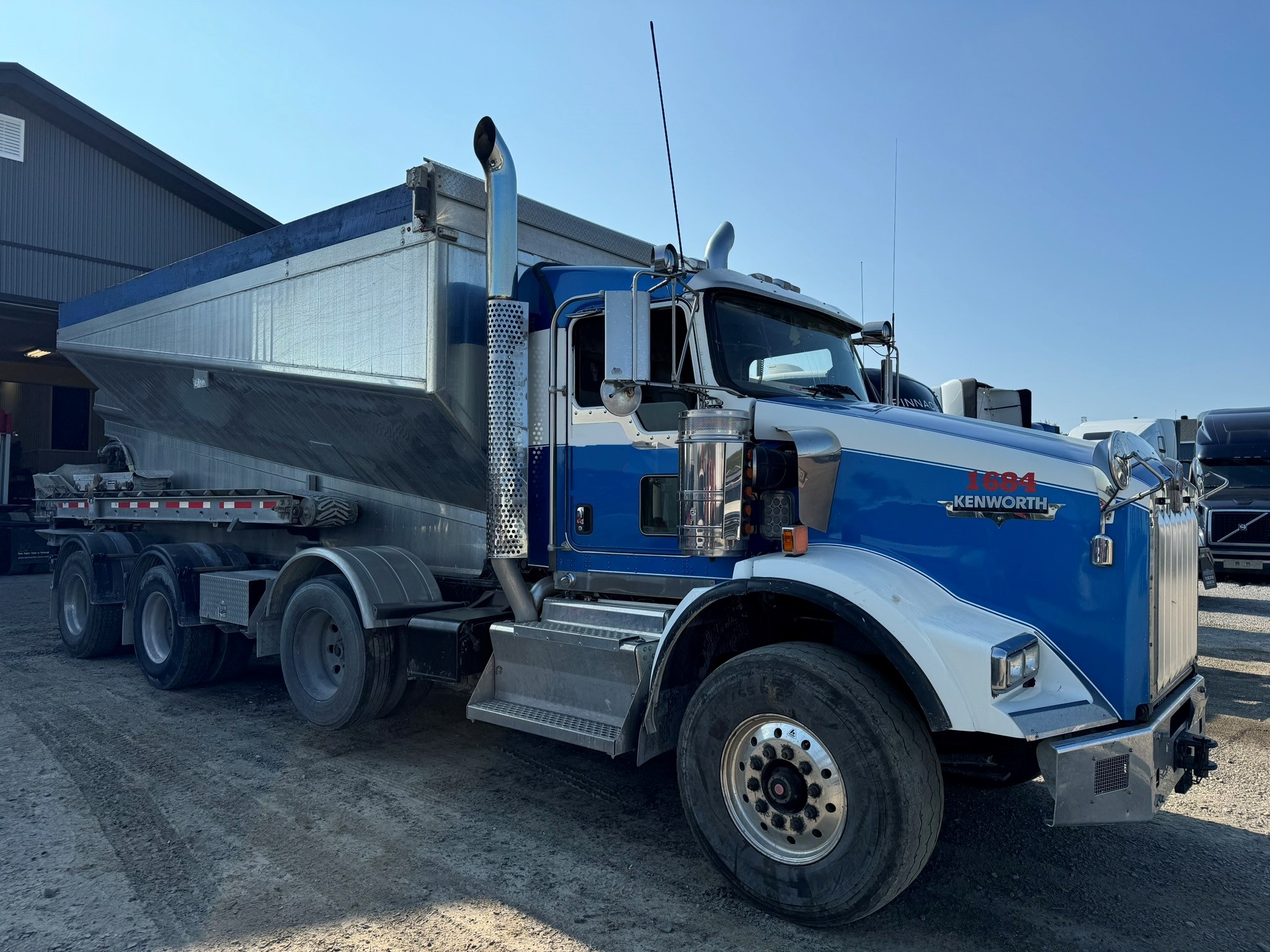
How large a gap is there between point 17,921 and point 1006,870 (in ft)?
13.7

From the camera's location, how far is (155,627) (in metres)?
7.74

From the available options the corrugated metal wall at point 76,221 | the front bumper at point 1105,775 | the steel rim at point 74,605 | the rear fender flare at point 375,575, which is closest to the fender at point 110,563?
the steel rim at point 74,605

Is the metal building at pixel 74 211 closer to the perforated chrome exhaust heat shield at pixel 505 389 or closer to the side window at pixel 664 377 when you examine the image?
the perforated chrome exhaust heat shield at pixel 505 389

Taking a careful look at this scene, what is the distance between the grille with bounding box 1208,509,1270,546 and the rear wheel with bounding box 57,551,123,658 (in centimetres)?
1544

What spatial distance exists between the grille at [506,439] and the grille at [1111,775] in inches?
120

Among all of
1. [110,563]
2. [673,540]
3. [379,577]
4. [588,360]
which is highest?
[588,360]

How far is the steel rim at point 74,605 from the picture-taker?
868cm

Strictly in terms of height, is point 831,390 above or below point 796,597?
above

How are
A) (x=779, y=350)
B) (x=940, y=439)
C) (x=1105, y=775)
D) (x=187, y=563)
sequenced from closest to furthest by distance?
(x=1105, y=775) < (x=940, y=439) < (x=779, y=350) < (x=187, y=563)

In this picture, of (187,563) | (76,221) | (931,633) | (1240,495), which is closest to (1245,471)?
(1240,495)

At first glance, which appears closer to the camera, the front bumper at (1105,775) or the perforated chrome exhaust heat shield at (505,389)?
the front bumper at (1105,775)

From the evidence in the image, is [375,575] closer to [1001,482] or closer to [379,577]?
[379,577]

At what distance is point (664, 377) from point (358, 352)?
2.20m

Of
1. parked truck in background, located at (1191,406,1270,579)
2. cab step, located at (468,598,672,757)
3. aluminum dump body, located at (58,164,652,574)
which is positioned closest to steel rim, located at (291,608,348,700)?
aluminum dump body, located at (58,164,652,574)
